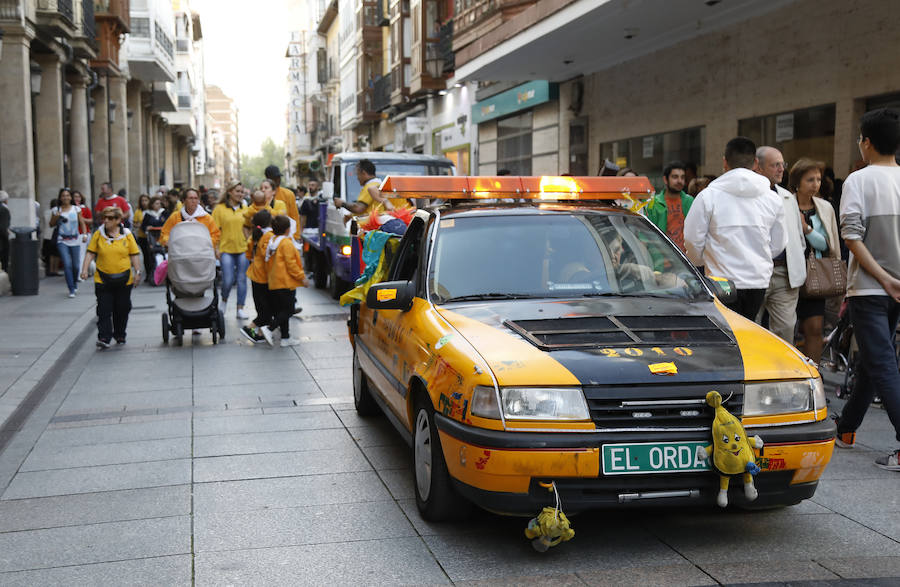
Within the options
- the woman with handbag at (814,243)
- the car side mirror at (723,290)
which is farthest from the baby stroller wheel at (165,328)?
the car side mirror at (723,290)

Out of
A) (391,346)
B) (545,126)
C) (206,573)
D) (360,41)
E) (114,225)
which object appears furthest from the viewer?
(360,41)

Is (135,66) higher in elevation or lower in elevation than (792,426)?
higher

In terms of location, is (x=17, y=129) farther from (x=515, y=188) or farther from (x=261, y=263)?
(x=515, y=188)

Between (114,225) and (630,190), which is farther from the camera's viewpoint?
(114,225)

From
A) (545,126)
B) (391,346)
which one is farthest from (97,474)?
(545,126)

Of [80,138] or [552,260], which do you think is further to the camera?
[80,138]

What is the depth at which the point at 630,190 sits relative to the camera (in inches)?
250

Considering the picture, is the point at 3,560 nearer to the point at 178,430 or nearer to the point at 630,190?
the point at 178,430

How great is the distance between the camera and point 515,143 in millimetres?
27641

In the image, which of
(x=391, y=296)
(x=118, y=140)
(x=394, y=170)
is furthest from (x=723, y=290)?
(x=118, y=140)

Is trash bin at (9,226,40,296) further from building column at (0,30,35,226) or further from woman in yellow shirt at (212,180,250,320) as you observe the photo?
woman in yellow shirt at (212,180,250,320)

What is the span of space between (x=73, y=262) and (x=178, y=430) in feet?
40.2

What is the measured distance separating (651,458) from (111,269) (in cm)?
868

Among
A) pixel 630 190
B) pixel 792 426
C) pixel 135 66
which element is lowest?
pixel 792 426
